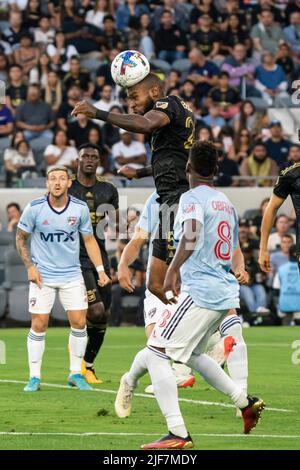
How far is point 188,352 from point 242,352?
208 cm

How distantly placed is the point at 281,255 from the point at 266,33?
7794mm

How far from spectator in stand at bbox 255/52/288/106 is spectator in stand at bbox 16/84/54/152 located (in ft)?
18.1

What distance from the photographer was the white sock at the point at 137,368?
1086cm

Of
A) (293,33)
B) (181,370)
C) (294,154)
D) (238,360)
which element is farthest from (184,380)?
(293,33)

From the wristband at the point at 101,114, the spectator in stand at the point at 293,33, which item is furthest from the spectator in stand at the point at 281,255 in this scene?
the wristband at the point at 101,114

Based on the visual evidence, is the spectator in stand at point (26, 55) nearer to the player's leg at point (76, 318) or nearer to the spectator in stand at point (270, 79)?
the spectator in stand at point (270, 79)

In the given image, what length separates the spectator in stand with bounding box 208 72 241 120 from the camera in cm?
2895

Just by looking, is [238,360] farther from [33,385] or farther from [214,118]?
[214,118]

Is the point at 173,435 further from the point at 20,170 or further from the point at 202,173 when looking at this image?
the point at 20,170

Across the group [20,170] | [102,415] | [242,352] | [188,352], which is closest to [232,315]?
[242,352]

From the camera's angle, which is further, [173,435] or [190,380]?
[190,380]

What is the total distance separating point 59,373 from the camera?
54.0ft

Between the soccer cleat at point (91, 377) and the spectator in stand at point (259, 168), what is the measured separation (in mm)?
12386
